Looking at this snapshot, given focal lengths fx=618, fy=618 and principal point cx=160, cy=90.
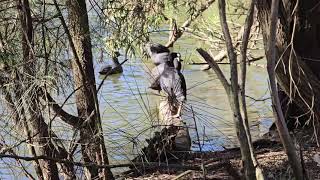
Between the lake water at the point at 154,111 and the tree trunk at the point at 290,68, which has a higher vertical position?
the tree trunk at the point at 290,68

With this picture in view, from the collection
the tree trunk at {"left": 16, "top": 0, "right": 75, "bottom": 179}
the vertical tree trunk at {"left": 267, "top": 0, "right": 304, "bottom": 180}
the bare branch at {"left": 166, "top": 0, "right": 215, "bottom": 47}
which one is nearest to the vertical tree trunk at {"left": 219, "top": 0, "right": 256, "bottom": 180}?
the vertical tree trunk at {"left": 267, "top": 0, "right": 304, "bottom": 180}

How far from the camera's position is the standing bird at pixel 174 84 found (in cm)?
449

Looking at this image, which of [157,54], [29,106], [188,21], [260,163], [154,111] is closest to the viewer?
[29,106]

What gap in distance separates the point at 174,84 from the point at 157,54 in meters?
2.96

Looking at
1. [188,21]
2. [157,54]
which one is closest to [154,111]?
[157,54]

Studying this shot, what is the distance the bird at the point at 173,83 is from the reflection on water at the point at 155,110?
83 mm

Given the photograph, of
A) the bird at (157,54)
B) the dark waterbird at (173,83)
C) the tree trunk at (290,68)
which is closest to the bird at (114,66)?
the dark waterbird at (173,83)

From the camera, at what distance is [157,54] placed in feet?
29.6

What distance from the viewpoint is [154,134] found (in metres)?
5.00

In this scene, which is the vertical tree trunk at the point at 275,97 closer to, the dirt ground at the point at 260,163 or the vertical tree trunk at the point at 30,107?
the dirt ground at the point at 260,163

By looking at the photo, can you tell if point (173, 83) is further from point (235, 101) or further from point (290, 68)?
point (235, 101)

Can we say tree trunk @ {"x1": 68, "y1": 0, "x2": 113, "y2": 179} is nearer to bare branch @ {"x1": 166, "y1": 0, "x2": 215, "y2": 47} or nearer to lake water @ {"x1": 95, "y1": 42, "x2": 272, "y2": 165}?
lake water @ {"x1": 95, "y1": 42, "x2": 272, "y2": 165}

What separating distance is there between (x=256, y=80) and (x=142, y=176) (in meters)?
7.44

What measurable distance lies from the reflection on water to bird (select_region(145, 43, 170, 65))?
135 millimetres
